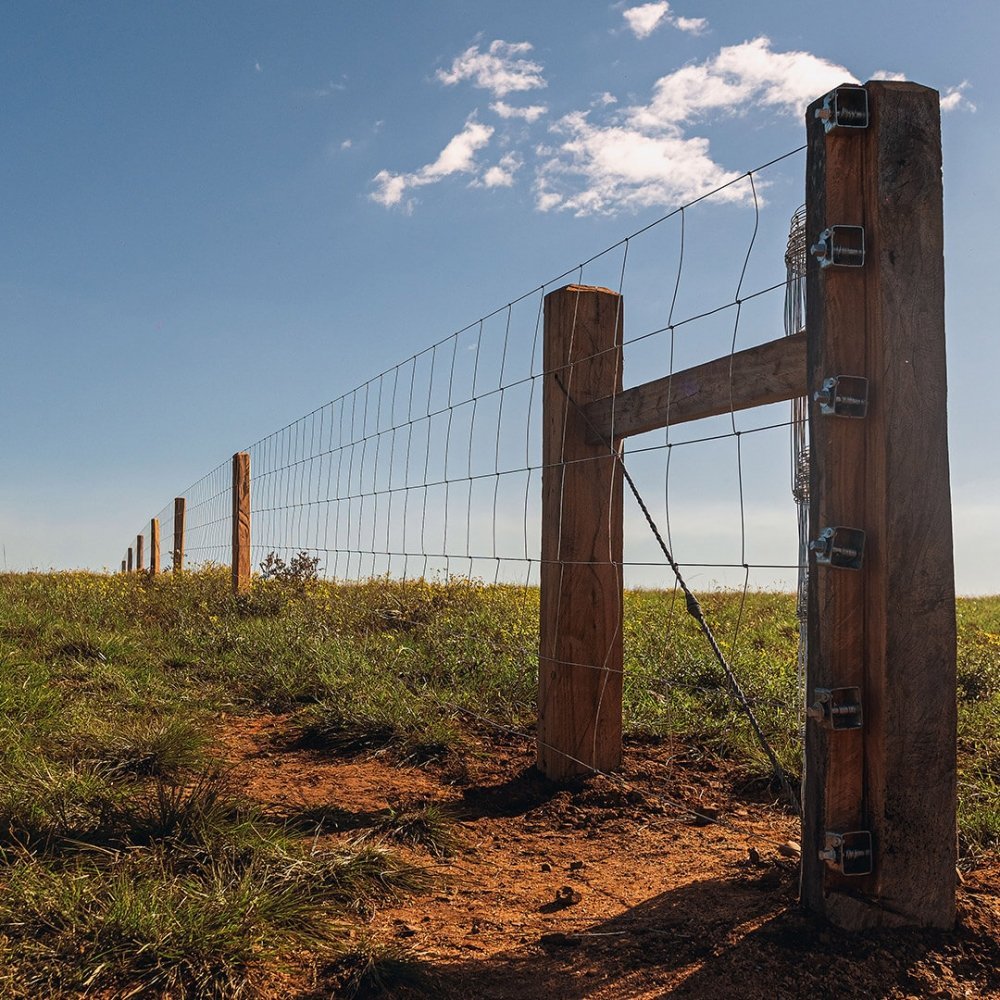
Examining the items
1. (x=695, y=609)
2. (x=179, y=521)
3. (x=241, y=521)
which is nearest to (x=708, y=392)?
(x=695, y=609)

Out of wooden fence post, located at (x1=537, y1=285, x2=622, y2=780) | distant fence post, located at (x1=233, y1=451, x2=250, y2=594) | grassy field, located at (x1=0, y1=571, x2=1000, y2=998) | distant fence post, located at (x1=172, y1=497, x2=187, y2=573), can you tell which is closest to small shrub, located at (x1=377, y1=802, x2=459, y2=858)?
grassy field, located at (x1=0, y1=571, x2=1000, y2=998)

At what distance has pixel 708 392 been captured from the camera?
3400 mm

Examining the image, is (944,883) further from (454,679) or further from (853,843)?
(454,679)

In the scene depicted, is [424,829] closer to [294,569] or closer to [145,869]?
[145,869]

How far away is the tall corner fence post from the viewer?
2.39 metres

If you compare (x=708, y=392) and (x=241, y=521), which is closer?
(x=708, y=392)

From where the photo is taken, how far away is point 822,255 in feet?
8.09

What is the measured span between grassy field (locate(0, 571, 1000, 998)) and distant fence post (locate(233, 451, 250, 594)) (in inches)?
16.4

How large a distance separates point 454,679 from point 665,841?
8.53 feet

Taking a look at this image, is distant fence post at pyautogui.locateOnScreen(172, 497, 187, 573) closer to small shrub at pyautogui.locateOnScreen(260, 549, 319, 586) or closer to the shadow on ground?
small shrub at pyautogui.locateOnScreen(260, 549, 319, 586)

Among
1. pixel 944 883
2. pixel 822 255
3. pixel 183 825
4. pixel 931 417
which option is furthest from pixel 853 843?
pixel 183 825

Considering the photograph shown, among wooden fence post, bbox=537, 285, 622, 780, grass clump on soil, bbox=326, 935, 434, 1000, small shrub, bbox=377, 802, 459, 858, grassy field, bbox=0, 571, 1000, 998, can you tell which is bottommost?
grass clump on soil, bbox=326, 935, 434, 1000

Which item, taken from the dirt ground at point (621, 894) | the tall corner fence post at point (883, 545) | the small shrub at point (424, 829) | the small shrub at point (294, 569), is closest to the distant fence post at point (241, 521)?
the small shrub at point (294, 569)

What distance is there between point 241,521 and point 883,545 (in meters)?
9.52
